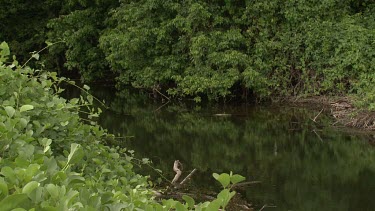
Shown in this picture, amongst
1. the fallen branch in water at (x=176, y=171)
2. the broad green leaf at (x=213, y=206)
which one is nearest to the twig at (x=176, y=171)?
the fallen branch in water at (x=176, y=171)

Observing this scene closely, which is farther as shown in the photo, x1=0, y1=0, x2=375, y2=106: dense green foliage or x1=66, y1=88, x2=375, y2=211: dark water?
x1=0, y1=0, x2=375, y2=106: dense green foliage

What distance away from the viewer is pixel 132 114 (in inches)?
610

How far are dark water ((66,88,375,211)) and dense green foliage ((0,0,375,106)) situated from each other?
1048 mm

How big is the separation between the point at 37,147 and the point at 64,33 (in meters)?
17.3

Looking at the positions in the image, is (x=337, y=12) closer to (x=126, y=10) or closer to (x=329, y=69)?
(x=329, y=69)

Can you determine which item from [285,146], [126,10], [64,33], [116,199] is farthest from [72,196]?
[64,33]

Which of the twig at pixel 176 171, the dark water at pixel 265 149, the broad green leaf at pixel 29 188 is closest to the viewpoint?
the broad green leaf at pixel 29 188

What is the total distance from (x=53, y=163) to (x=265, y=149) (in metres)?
9.55

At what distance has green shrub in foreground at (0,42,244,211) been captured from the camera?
5.39ft

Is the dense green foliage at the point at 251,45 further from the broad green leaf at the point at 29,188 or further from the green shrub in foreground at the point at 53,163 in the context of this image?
the broad green leaf at the point at 29,188

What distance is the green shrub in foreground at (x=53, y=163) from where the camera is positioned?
1.64 m

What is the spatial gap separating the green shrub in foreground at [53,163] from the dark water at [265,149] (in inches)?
208

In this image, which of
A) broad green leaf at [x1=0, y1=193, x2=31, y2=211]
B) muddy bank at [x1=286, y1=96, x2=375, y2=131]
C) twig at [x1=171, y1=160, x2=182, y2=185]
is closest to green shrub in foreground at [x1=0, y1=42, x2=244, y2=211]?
broad green leaf at [x1=0, y1=193, x2=31, y2=211]

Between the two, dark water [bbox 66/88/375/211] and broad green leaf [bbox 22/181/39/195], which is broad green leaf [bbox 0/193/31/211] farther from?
dark water [bbox 66/88/375/211]
